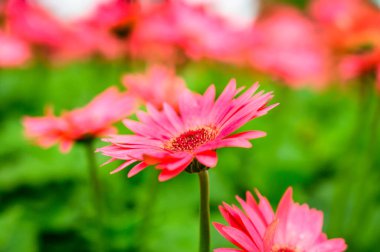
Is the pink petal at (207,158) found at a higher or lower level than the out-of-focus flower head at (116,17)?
lower

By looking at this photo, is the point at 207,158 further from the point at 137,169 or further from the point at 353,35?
the point at 353,35

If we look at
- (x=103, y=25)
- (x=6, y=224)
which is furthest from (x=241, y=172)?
(x=6, y=224)

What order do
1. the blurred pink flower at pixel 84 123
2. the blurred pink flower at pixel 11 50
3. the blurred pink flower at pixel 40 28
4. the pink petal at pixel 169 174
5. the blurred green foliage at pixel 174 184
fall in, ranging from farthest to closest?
1. the blurred pink flower at pixel 11 50
2. the blurred pink flower at pixel 40 28
3. the blurred green foliage at pixel 174 184
4. the blurred pink flower at pixel 84 123
5. the pink petal at pixel 169 174

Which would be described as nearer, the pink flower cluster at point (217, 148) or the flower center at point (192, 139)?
the pink flower cluster at point (217, 148)

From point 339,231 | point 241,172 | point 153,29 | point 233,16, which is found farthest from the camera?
point 233,16

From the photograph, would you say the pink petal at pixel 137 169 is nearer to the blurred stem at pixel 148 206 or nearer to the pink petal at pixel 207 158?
the pink petal at pixel 207 158

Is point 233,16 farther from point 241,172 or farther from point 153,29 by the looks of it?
point 241,172

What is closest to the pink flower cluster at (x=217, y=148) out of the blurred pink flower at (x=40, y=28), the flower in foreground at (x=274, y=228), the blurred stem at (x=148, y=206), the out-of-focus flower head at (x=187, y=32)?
the flower in foreground at (x=274, y=228)
